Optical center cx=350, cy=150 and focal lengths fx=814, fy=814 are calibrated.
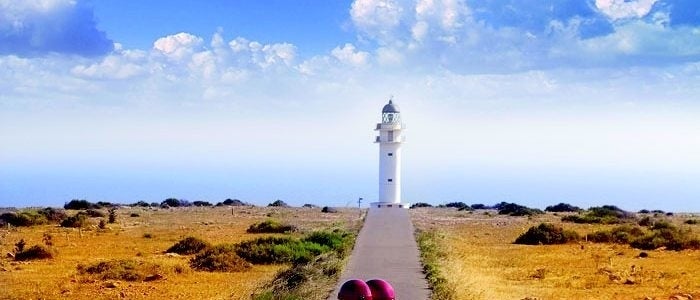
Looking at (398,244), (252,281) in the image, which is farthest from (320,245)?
(252,281)

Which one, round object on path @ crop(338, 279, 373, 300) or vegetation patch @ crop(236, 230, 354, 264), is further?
vegetation patch @ crop(236, 230, 354, 264)

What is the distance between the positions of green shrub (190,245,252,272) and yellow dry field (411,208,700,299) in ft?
19.9

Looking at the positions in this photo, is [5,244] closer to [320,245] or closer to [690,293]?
[320,245]

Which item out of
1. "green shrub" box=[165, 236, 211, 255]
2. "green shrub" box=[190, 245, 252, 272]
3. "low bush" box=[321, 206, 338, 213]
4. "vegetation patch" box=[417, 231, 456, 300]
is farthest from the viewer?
"low bush" box=[321, 206, 338, 213]

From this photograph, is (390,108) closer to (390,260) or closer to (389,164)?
(389,164)

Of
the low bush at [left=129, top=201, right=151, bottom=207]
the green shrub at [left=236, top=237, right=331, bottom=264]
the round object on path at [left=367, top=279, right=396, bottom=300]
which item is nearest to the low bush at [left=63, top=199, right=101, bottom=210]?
the low bush at [left=129, top=201, right=151, bottom=207]

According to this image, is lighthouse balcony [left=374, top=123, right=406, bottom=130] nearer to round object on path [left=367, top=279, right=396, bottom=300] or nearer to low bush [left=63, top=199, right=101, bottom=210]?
low bush [left=63, top=199, right=101, bottom=210]

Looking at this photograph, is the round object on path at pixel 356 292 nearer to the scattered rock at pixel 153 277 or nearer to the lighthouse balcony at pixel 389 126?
the scattered rock at pixel 153 277

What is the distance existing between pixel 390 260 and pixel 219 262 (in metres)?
5.60

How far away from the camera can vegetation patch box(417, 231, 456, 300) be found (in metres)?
15.2

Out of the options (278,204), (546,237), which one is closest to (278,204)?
(278,204)

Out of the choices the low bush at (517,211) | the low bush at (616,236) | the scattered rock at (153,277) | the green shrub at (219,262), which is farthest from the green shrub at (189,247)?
the low bush at (517,211)

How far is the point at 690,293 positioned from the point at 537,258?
7.78 meters

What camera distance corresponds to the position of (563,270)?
23.2 m
